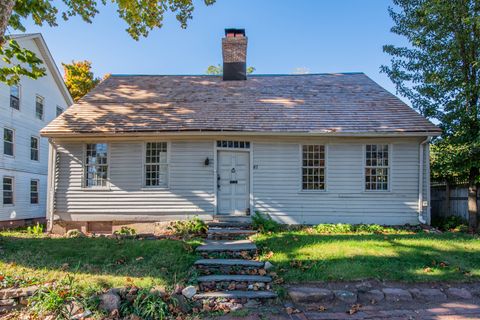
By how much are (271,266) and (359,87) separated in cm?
939

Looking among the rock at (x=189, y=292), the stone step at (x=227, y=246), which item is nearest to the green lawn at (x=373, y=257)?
the stone step at (x=227, y=246)

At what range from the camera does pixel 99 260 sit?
6.43m

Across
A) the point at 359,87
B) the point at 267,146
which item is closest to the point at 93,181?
the point at 267,146

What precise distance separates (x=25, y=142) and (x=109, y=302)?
51.0 ft

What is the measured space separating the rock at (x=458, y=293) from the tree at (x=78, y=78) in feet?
92.5

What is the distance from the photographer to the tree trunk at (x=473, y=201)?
1061 cm

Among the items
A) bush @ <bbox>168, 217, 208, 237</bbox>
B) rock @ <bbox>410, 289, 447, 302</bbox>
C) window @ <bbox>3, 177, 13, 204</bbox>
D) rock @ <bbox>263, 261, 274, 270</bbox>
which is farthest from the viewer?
window @ <bbox>3, 177, 13, 204</bbox>

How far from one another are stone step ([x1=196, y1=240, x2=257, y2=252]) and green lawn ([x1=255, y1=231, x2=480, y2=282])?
0.28 metres

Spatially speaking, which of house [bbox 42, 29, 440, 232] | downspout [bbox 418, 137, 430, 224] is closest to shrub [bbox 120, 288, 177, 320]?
house [bbox 42, 29, 440, 232]

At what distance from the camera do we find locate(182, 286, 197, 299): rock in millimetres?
5078

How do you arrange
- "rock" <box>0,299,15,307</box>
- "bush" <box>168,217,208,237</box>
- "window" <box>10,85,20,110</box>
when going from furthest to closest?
"window" <box>10,85,20,110</box>, "bush" <box>168,217,208,237</box>, "rock" <box>0,299,15,307</box>

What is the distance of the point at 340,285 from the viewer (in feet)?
18.1

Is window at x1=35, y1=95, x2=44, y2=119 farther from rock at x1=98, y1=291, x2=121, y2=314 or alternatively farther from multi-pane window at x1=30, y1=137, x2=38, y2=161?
rock at x1=98, y1=291, x2=121, y2=314

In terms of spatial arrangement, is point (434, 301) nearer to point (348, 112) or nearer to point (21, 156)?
point (348, 112)
